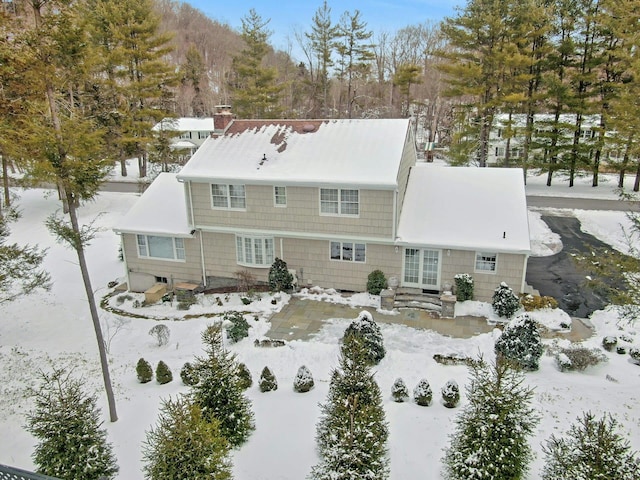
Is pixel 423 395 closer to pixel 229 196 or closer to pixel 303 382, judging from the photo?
pixel 303 382

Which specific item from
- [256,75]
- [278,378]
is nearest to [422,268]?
[278,378]

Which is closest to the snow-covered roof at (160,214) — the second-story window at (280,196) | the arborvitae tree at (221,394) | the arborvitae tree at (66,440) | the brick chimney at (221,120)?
the brick chimney at (221,120)

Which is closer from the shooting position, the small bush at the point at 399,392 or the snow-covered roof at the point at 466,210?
the small bush at the point at 399,392

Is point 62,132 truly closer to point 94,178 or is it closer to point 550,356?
point 94,178

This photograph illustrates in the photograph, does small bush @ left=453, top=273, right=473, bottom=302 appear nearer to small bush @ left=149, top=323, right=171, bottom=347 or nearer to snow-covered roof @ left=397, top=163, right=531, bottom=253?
snow-covered roof @ left=397, top=163, right=531, bottom=253

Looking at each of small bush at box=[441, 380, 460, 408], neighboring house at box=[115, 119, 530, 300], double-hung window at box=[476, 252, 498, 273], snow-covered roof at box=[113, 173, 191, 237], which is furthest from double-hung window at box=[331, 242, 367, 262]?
small bush at box=[441, 380, 460, 408]

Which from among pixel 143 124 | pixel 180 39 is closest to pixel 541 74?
pixel 143 124

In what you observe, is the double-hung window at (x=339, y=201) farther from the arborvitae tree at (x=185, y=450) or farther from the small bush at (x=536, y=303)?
the arborvitae tree at (x=185, y=450)
